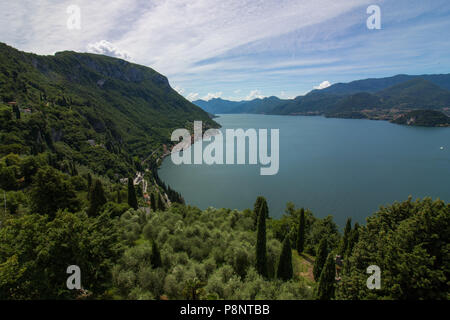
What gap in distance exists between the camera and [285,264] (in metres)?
19.6

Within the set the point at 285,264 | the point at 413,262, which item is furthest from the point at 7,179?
the point at 413,262

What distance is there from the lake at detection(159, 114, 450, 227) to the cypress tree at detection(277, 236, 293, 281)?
36442mm

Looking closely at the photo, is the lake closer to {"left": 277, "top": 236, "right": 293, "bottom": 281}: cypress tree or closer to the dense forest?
the dense forest

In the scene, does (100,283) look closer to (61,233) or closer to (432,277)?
(61,233)

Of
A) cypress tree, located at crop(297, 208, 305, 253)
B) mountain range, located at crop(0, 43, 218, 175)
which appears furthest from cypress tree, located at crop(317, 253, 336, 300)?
mountain range, located at crop(0, 43, 218, 175)

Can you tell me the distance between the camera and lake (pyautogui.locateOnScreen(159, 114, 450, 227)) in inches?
2379

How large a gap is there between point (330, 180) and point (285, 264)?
63.0 meters

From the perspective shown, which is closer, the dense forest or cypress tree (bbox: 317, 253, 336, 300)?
the dense forest

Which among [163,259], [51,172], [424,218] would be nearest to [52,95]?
[51,172]

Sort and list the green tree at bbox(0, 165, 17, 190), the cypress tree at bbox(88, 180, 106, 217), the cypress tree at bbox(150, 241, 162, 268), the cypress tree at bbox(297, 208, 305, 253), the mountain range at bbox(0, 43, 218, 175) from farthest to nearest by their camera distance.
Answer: the mountain range at bbox(0, 43, 218, 175)
the green tree at bbox(0, 165, 17, 190)
the cypress tree at bbox(88, 180, 106, 217)
the cypress tree at bbox(297, 208, 305, 253)
the cypress tree at bbox(150, 241, 162, 268)

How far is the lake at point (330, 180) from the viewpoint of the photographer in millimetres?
60438

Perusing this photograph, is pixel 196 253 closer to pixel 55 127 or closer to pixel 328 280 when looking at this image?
pixel 328 280

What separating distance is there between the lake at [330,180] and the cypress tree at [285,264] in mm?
36442

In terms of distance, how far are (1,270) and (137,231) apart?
14425 mm
